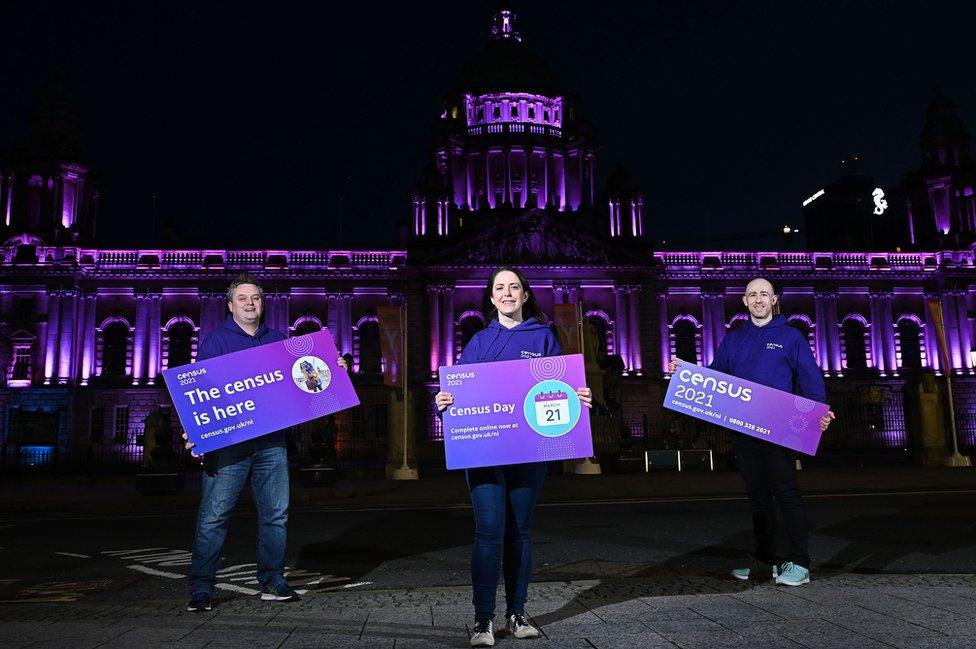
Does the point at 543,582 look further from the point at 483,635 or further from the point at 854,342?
the point at 854,342

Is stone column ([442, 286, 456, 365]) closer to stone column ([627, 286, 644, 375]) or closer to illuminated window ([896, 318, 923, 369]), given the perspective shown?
stone column ([627, 286, 644, 375])

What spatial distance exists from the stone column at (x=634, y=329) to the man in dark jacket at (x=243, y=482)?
1737 inches

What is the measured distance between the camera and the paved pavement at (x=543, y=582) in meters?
4.64

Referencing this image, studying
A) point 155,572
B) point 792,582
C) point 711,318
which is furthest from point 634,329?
point 792,582

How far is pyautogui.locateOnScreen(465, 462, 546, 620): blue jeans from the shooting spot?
4.74 meters

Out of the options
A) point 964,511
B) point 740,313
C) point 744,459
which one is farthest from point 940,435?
point 740,313

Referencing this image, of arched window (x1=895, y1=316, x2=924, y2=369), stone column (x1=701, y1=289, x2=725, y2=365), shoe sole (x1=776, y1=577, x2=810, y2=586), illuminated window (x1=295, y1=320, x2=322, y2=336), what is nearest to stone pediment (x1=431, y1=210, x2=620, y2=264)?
stone column (x1=701, y1=289, x2=725, y2=365)

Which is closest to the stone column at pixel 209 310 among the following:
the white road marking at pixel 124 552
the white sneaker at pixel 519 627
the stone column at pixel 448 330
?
the stone column at pixel 448 330

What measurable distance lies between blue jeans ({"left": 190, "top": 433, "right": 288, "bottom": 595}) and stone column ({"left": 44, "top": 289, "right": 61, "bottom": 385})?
4542 cm

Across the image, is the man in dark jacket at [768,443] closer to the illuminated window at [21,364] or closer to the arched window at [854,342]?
the illuminated window at [21,364]

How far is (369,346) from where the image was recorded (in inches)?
1982

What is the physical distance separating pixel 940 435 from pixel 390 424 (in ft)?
55.5

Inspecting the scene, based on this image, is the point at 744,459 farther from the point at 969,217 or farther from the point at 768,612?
the point at 969,217

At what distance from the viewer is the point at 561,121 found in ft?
201
